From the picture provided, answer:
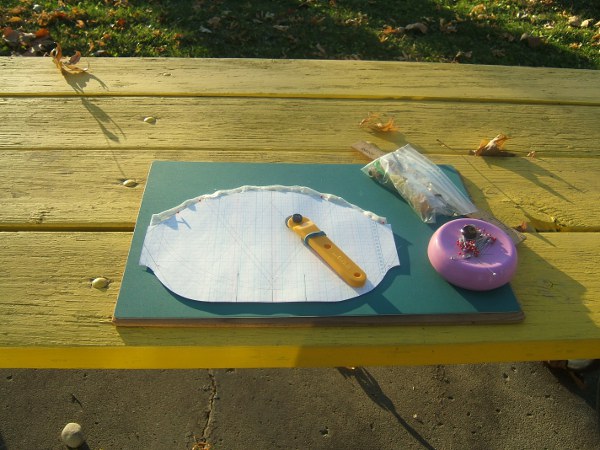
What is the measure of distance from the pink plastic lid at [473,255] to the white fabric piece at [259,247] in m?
0.08

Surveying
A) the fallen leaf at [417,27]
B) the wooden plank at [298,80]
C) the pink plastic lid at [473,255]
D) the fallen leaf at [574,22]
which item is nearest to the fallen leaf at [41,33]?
the wooden plank at [298,80]

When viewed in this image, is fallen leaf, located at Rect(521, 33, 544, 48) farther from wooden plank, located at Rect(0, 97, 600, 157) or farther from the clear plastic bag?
the clear plastic bag

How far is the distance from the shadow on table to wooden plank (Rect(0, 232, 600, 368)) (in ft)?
2.76

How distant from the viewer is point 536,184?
1088 millimetres

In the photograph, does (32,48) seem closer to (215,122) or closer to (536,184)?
(215,122)

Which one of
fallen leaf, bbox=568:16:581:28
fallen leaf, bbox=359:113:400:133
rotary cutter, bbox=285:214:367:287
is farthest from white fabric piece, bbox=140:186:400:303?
fallen leaf, bbox=568:16:581:28

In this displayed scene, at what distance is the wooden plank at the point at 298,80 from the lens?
4.25 ft

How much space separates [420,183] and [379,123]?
0.28m

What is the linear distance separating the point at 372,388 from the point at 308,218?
3.00 feet

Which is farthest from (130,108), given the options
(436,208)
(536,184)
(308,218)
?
(536,184)

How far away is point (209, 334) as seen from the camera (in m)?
0.75

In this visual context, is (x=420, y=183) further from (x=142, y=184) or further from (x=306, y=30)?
(x=306, y=30)

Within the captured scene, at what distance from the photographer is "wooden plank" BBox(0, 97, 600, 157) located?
3.71 feet

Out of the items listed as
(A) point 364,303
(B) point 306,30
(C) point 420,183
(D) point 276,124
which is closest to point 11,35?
(B) point 306,30
